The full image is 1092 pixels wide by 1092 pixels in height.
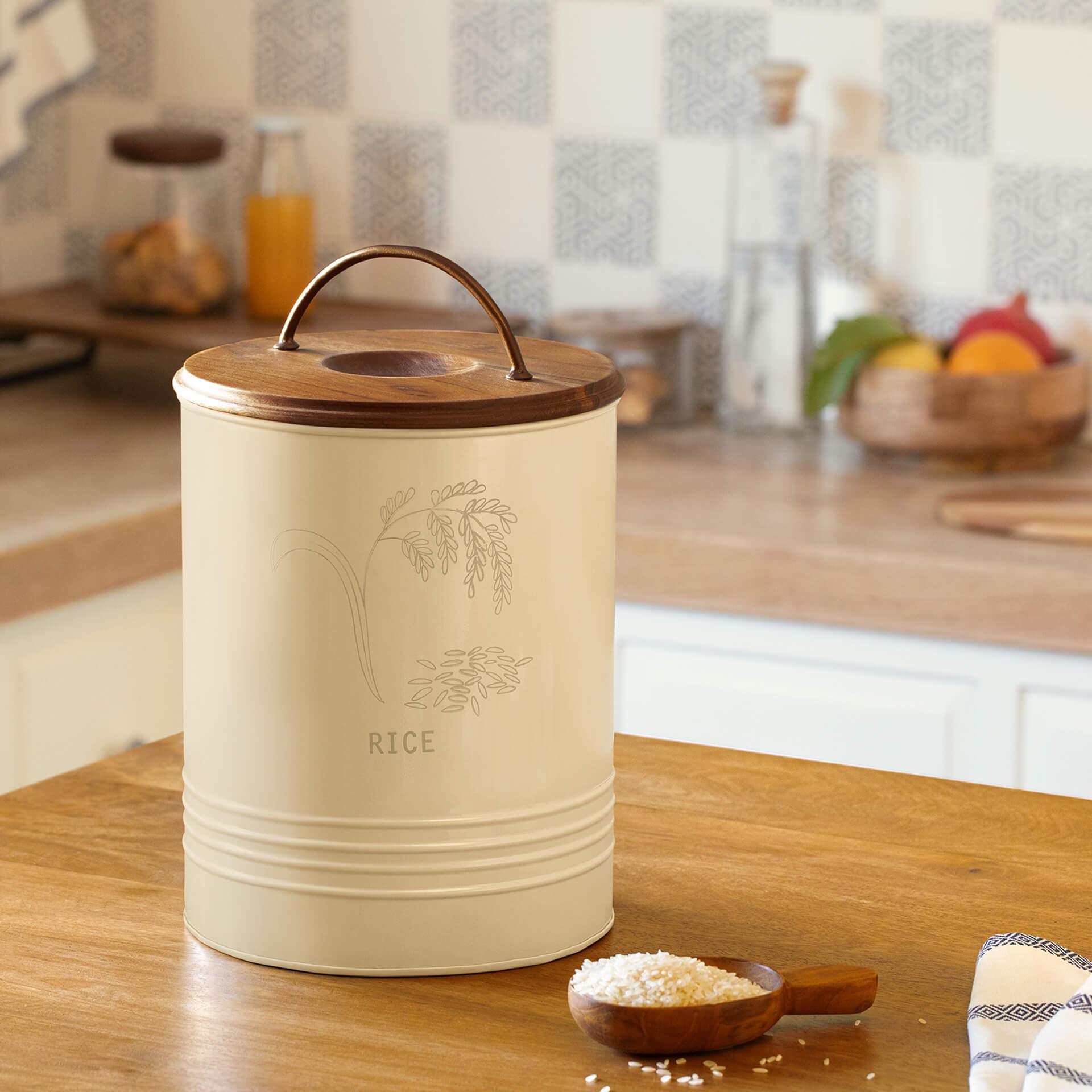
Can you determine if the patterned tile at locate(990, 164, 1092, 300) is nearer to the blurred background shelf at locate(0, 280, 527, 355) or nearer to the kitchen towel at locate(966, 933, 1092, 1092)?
the blurred background shelf at locate(0, 280, 527, 355)

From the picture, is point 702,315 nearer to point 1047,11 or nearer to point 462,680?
point 1047,11

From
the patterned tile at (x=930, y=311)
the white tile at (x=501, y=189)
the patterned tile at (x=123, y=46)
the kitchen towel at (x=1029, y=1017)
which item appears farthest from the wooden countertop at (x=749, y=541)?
the kitchen towel at (x=1029, y=1017)

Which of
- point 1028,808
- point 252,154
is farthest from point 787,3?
point 1028,808

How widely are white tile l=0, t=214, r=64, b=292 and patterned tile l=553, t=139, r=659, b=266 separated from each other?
0.75 metres

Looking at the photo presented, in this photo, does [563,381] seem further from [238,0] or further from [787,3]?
[238,0]

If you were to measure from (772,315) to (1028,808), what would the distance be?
130 centimetres

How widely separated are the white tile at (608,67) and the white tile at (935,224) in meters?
0.32

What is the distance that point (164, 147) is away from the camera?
7.03 feet

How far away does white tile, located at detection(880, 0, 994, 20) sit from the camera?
6.66 feet

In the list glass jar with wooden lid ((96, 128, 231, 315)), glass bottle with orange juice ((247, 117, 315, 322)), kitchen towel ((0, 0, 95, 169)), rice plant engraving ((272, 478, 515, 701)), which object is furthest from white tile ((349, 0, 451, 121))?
rice plant engraving ((272, 478, 515, 701))

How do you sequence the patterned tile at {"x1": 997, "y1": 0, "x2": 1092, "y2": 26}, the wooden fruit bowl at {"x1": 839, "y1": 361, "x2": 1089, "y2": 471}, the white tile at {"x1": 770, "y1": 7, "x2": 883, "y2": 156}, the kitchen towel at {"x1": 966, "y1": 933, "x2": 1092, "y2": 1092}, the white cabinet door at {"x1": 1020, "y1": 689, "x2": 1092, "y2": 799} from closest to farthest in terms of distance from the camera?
the kitchen towel at {"x1": 966, "y1": 933, "x2": 1092, "y2": 1092} < the white cabinet door at {"x1": 1020, "y1": 689, "x2": 1092, "y2": 799} < the wooden fruit bowl at {"x1": 839, "y1": 361, "x2": 1089, "y2": 471} < the patterned tile at {"x1": 997, "y1": 0, "x2": 1092, "y2": 26} < the white tile at {"x1": 770, "y1": 7, "x2": 883, "y2": 156}

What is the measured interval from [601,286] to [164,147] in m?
0.58

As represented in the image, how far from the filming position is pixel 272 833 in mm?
653

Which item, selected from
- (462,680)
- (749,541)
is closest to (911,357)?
(749,541)
